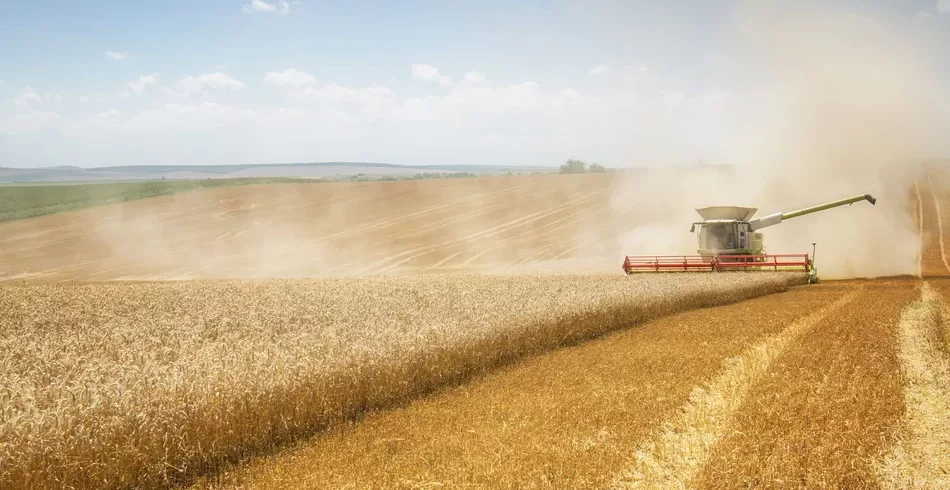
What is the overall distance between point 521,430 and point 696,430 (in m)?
2.07

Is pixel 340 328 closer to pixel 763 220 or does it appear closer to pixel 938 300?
pixel 938 300

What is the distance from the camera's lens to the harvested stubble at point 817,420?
6613mm

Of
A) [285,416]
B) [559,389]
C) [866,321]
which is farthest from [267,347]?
[866,321]

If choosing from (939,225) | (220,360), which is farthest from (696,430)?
(939,225)

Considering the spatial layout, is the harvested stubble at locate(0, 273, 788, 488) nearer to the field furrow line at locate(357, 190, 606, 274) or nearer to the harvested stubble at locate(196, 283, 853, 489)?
the harvested stubble at locate(196, 283, 853, 489)

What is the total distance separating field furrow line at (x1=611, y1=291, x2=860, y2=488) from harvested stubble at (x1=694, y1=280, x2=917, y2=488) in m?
0.16

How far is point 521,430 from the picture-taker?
813 cm

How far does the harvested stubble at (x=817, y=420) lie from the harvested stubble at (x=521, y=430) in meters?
0.93

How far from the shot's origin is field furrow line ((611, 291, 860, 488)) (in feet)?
22.2

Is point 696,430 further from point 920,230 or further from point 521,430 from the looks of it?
point 920,230

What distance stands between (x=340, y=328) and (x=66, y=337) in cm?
399

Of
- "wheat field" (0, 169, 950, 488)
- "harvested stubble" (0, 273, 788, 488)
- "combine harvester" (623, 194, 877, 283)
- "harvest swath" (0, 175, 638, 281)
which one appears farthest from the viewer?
"harvest swath" (0, 175, 638, 281)

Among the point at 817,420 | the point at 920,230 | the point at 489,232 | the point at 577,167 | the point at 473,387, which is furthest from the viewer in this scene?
the point at 577,167

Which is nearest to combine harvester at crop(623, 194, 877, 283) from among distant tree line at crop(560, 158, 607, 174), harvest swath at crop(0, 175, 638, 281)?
harvest swath at crop(0, 175, 638, 281)
